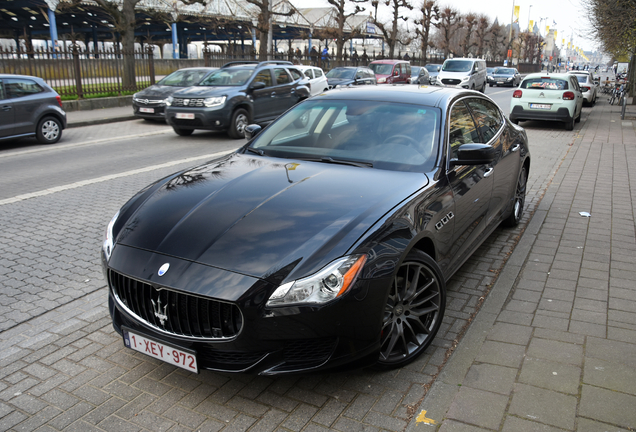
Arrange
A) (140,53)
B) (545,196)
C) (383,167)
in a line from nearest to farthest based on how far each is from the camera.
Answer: (383,167) < (545,196) < (140,53)

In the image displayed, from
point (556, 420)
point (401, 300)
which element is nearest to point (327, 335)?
point (401, 300)

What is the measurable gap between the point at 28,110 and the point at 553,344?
39.8 feet

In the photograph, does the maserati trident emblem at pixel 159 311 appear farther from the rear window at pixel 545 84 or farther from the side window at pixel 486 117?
the rear window at pixel 545 84

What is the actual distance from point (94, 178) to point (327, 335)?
7.10 m

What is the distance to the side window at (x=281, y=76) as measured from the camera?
15.1 m

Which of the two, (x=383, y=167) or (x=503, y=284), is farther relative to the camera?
(x=503, y=284)

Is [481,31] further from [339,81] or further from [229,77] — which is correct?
[229,77]

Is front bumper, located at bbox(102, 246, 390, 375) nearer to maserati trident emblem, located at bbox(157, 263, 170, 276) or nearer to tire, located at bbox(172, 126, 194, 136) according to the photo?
maserati trident emblem, located at bbox(157, 263, 170, 276)

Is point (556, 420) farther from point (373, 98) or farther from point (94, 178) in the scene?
point (94, 178)

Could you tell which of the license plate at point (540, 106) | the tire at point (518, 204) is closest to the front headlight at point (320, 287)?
the tire at point (518, 204)

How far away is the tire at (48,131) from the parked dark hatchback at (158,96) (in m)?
3.80

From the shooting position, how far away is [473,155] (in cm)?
396

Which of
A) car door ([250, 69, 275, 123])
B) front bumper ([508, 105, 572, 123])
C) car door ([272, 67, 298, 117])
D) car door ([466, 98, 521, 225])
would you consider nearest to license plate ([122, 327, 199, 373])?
car door ([466, 98, 521, 225])

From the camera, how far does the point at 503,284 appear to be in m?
4.56
